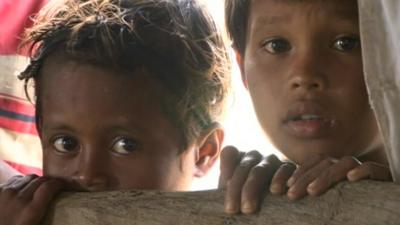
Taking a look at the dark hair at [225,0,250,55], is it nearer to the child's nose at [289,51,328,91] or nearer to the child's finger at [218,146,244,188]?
the child's nose at [289,51,328,91]

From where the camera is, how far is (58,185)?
3.11 feet

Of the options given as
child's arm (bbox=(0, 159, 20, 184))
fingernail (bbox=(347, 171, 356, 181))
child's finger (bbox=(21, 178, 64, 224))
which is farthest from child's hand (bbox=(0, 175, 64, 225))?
child's arm (bbox=(0, 159, 20, 184))

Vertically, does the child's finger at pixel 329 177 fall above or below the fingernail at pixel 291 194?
above

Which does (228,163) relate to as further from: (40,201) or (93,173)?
(93,173)

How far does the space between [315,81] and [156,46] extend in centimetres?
36

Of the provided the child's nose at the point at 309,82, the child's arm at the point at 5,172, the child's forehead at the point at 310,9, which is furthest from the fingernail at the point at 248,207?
the child's arm at the point at 5,172

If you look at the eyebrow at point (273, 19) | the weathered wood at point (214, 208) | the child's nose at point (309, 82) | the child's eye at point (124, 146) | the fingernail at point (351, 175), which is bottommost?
the child's eye at point (124, 146)

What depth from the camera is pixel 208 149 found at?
1534 millimetres

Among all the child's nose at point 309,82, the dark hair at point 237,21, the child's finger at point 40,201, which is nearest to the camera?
the child's finger at point 40,201

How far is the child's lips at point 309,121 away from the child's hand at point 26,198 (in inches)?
17.4

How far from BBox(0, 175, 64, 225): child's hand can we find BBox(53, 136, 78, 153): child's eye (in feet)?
0.85

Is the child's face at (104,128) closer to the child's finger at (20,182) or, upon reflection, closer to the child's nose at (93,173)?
the child's nose at (93,173)

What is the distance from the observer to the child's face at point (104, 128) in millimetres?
1256

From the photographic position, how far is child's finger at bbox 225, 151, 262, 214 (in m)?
0.73
